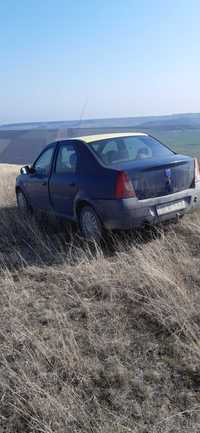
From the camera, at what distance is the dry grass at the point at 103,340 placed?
8.07 ft

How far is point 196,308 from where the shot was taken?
350 cm

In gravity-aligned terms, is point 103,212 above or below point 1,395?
above

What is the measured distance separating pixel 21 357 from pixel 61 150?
413cm

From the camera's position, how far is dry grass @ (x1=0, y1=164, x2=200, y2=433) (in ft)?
8.07

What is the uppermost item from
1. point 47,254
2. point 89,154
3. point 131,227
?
point 89,154

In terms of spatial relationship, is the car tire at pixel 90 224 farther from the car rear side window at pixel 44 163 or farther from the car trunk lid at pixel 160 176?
the car rear side window at pixel 44 163

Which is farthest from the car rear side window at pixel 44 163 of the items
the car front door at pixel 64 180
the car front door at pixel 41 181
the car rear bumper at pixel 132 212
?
the car rear bumper at pixel 132 212

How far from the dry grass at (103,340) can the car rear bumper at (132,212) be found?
319 millimetres

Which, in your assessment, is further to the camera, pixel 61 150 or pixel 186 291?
pixel 61 150

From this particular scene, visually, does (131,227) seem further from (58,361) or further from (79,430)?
(79,430)

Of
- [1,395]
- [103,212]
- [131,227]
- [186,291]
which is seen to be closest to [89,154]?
[103,212]

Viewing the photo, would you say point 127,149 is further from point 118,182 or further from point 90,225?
point 90,225

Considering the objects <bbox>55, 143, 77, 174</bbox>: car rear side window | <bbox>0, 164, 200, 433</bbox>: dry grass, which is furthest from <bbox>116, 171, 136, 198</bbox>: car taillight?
<bbox>55, 143, 77, 174</bbox>: car rear side window

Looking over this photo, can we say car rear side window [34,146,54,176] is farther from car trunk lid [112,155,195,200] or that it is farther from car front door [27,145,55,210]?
car trunk lid [112,155,195,200]
